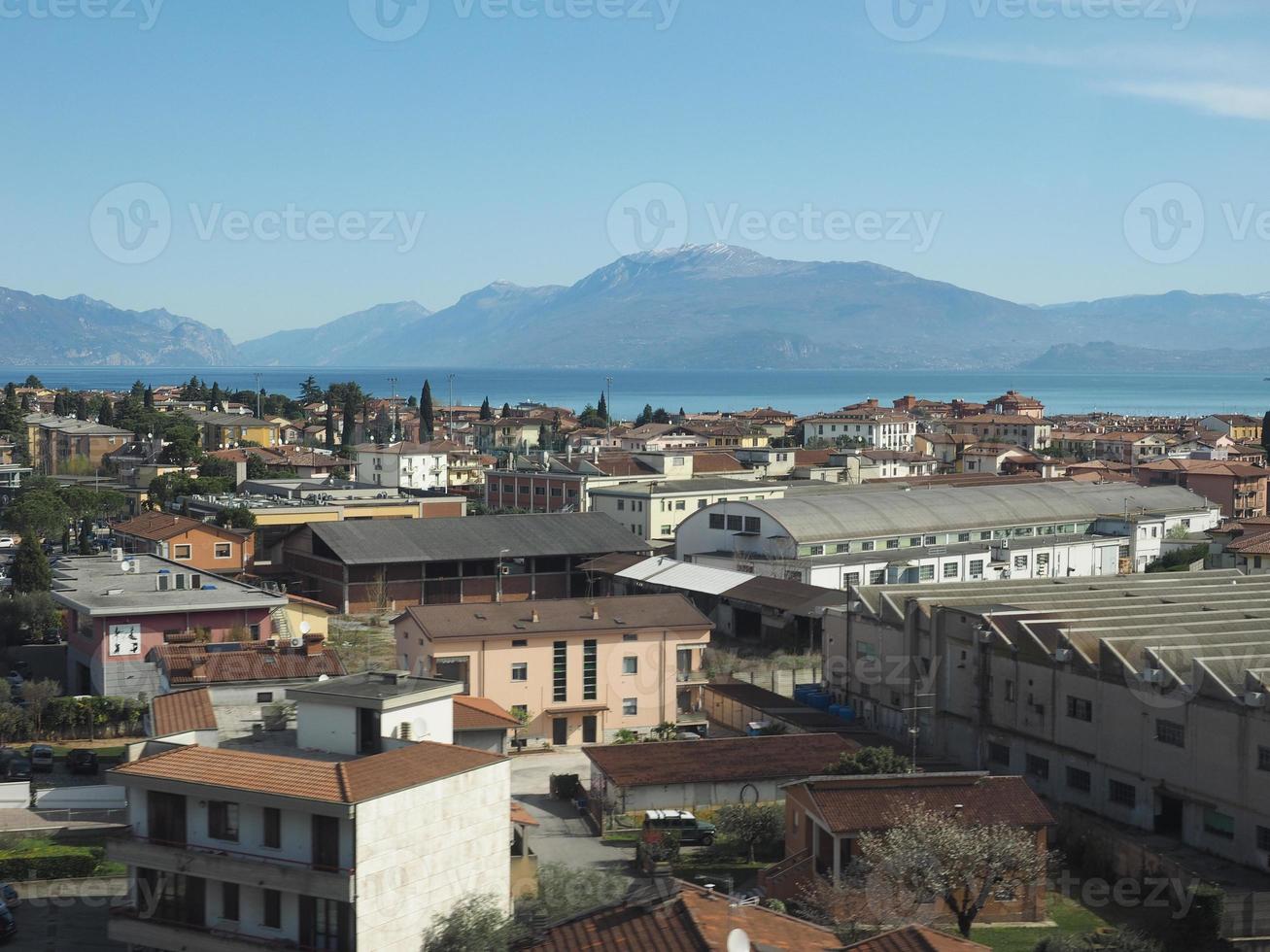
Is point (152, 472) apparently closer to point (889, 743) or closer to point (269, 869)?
point (889, 743)

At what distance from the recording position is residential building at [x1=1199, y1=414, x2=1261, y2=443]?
8800cm

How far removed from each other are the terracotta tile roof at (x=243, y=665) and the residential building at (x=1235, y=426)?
78.0m

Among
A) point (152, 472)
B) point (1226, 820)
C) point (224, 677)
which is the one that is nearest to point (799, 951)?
point (1226, 820)

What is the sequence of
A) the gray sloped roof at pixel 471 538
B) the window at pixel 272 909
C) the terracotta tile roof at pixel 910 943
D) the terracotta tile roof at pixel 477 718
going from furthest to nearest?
the gray sloped roof at pixel 471 538 → the terracotta tile roof at pixel 477 718 → the window at pixel 272 909 → the terracotta tile roof at pixel 910 943

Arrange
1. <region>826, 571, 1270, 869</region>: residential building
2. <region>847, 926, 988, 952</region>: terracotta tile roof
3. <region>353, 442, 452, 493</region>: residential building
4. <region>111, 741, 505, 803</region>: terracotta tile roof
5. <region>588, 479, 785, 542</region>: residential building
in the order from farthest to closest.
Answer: <region>353, 442, 452, 493</region>: residential building
<region>588, 479, 785, 542</region>: residential building
<region>826, 571, 1270, 869</region>: residential building
<region>111, 741, 505, 803</region>: terracotta tile roof
<region>847, 926, 988, 952</region>: terracotta tile roof

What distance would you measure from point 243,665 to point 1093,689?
35.6 ft

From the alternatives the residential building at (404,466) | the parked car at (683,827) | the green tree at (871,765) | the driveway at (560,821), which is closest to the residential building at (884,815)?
the parked car at (683,827)

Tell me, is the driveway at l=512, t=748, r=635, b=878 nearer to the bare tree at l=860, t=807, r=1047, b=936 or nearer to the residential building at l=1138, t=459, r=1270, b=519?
the bare tree at l=860, t=807, r=1047, b=936

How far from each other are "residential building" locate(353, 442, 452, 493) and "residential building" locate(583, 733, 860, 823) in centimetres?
4137

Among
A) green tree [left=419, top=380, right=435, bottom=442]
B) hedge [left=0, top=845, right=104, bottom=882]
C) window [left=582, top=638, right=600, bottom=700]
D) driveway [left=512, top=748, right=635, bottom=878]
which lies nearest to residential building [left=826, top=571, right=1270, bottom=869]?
window [left=582, top=638, right=600, bottom=700]

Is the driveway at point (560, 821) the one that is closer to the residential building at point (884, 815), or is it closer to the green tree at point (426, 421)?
the residential building at point (884, 815)

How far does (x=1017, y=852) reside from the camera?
552 inches

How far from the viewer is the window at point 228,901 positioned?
11.5 m

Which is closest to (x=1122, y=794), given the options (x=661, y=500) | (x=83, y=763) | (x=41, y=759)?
(x=83, y=763)
